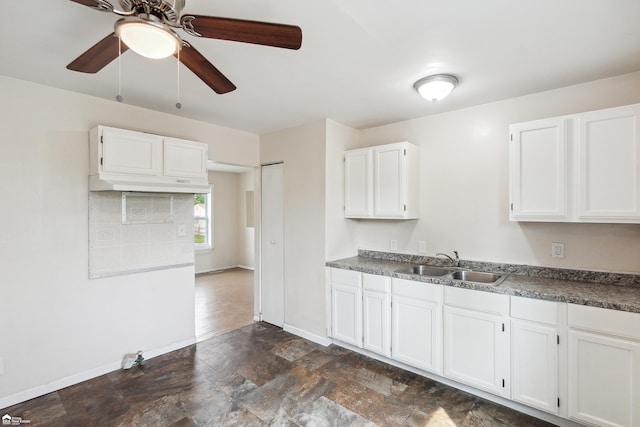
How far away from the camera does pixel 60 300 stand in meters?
2.51

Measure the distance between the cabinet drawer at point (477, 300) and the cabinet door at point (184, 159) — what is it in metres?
2.53

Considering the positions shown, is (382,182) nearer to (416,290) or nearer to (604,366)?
(416,290)

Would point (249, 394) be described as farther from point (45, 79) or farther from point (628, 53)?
point (628, 53)

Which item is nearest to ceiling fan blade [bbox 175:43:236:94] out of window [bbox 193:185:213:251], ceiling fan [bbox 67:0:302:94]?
ceiling fan [bbox 67:0:302:94]

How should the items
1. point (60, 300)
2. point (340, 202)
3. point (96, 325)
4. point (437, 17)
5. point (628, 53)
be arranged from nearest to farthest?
point (437, 17), point (628, 53), point (60, 300), point (96, 325), point (340, 202)

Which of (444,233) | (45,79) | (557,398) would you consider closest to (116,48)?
(45,79)

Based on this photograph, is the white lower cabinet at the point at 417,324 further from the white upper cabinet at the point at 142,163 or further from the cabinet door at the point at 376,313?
the white upper cabinet at the point at 142,163

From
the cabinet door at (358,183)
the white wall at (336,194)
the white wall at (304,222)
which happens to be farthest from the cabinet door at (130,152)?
the cabinet door at (358,183)

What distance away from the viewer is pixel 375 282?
9.59ft

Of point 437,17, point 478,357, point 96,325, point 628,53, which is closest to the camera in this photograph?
point 437,17

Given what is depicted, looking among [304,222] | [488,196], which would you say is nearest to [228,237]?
[304,222]

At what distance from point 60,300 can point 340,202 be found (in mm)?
2754

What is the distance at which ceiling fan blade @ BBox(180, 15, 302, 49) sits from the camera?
1.22 m

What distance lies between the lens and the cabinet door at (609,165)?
201 cm
